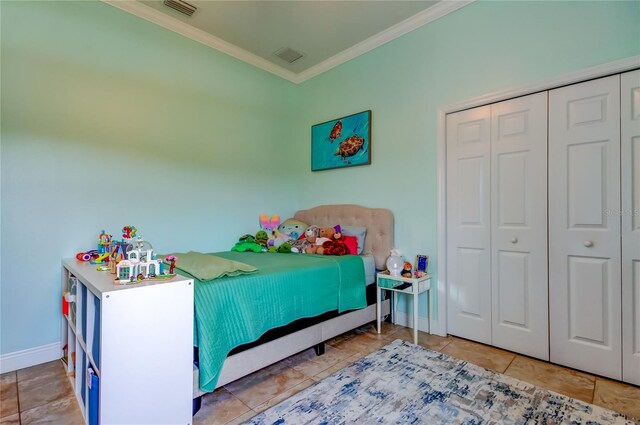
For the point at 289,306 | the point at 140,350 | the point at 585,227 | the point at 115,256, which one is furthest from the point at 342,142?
the point at 140,350

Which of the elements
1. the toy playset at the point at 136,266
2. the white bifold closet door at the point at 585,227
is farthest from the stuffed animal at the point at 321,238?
the white bifold closet door at the point at 585,227

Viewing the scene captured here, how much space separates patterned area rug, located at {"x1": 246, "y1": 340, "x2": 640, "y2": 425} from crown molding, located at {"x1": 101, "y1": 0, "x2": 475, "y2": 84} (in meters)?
2.91

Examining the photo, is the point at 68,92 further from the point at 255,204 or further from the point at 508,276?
the point at 508,276

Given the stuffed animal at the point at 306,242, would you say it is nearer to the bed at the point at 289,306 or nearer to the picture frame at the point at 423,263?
the bed at the point at 289,306

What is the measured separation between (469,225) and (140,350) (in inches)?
96.5

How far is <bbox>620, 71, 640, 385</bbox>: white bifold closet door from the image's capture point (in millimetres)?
1721

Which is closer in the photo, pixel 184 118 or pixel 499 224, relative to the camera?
pixel 499 224

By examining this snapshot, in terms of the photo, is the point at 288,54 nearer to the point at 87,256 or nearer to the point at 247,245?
the point at 247,245

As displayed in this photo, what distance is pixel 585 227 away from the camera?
74.7 inches

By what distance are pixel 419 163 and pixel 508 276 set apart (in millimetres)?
1207

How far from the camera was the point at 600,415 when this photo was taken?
146 cm

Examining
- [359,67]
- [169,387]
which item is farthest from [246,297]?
[359,67]

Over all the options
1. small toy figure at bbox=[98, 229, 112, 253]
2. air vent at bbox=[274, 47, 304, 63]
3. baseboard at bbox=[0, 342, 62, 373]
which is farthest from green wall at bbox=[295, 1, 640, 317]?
baseboard at bbox=[0, 342, 62, 373]

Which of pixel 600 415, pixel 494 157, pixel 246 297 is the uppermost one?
pixel 494 157
